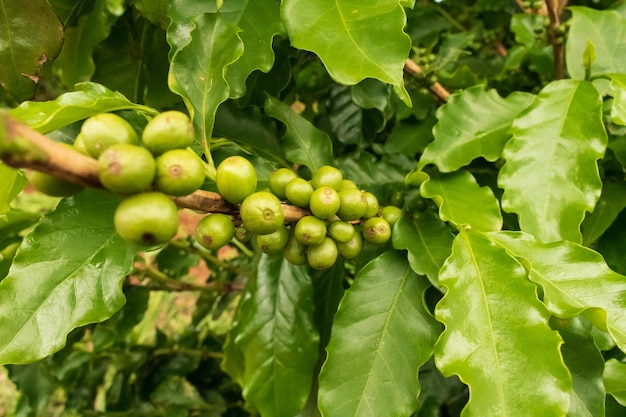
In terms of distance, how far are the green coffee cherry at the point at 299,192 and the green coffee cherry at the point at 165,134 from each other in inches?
8.9

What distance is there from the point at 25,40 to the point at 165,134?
0.61 m

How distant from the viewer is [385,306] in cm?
95

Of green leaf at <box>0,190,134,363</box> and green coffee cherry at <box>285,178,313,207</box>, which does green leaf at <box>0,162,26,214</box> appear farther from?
green coffee cherry at <box>285,178,313,207</box>

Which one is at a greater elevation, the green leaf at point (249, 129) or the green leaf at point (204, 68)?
the green leaf at point (204, 68)

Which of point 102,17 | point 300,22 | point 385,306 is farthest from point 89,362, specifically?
point 300,22

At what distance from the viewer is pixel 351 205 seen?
85 centimetres

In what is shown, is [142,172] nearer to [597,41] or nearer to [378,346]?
[378,346]

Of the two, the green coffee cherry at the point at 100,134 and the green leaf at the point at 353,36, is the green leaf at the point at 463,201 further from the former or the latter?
the green coffee cherry at the point at 100,134

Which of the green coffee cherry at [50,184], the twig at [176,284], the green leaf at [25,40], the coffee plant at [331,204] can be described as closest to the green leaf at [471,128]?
the coffee plant at [331,204]

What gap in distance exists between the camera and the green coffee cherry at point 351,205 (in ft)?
2.79

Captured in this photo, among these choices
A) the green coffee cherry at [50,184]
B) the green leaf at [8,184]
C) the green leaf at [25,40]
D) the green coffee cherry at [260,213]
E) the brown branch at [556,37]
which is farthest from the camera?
the brown branch at [556,37]

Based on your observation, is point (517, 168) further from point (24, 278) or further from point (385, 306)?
point (24, 278)

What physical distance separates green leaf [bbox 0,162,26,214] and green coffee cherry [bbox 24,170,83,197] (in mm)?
250

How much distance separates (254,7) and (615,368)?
926 mm
